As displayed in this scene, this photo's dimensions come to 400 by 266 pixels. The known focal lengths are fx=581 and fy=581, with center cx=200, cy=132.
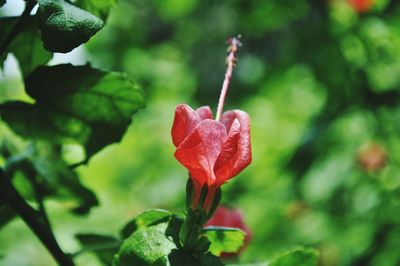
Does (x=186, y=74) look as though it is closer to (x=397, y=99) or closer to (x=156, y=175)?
(x=156, y=175)

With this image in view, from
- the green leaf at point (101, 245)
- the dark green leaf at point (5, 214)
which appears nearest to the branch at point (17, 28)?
the dark green leaf at point (5, 214)

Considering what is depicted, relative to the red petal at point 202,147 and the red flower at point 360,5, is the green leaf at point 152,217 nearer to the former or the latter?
the red petal at point 202,147

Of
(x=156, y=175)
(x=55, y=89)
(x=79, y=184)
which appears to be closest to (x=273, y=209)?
(x=156, y=175)

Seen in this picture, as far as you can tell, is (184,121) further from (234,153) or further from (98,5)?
(98,5)

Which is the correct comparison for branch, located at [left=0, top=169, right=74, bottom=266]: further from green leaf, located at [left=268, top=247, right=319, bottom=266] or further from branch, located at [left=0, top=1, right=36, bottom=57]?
green leaf, located at [left=268, top=247, right=319, bottom=266]

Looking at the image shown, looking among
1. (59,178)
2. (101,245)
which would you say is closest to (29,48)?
(59,178)
